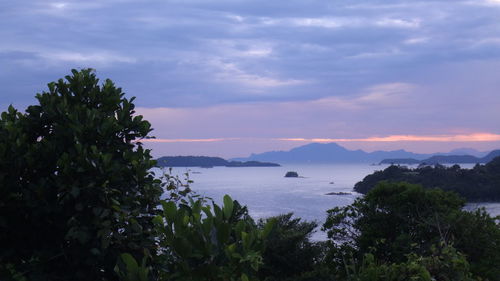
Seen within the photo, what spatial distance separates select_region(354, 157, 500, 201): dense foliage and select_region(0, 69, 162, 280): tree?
68841mm

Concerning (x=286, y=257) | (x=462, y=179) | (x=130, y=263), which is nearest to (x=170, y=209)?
(x=130, y=263)

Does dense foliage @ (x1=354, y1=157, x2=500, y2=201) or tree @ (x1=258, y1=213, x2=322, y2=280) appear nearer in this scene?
tree @ (x1=258, y1=213, x2=322, y2=280)

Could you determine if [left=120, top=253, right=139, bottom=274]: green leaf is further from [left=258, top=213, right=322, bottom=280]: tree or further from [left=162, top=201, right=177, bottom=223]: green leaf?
[left=258, top=213, right=322, bottom=280]: tree

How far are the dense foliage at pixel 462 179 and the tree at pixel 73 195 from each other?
2710 inches

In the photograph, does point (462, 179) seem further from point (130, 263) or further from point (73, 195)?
point (130, 263)

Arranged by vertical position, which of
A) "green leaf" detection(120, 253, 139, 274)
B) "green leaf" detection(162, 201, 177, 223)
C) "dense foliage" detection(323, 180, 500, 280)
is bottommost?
"dense foliage" detection(323, 180, 500, 280)

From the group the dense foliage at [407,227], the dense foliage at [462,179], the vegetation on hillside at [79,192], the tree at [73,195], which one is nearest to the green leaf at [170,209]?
the vegetation on hillside at [79,192]

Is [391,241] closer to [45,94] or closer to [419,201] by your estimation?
[419,201]

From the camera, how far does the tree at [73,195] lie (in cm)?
433

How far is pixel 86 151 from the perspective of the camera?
14.5 feet

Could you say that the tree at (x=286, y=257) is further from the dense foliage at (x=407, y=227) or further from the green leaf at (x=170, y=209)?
the green leaf at (x=170, y=209)

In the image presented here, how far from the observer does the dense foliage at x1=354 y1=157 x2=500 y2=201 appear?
242 ft

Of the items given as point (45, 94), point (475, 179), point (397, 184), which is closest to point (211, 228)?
point (45, 94)

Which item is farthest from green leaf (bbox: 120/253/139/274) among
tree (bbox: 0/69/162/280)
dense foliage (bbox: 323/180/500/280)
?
dense foliage (bbox: 323/180/500/280)
